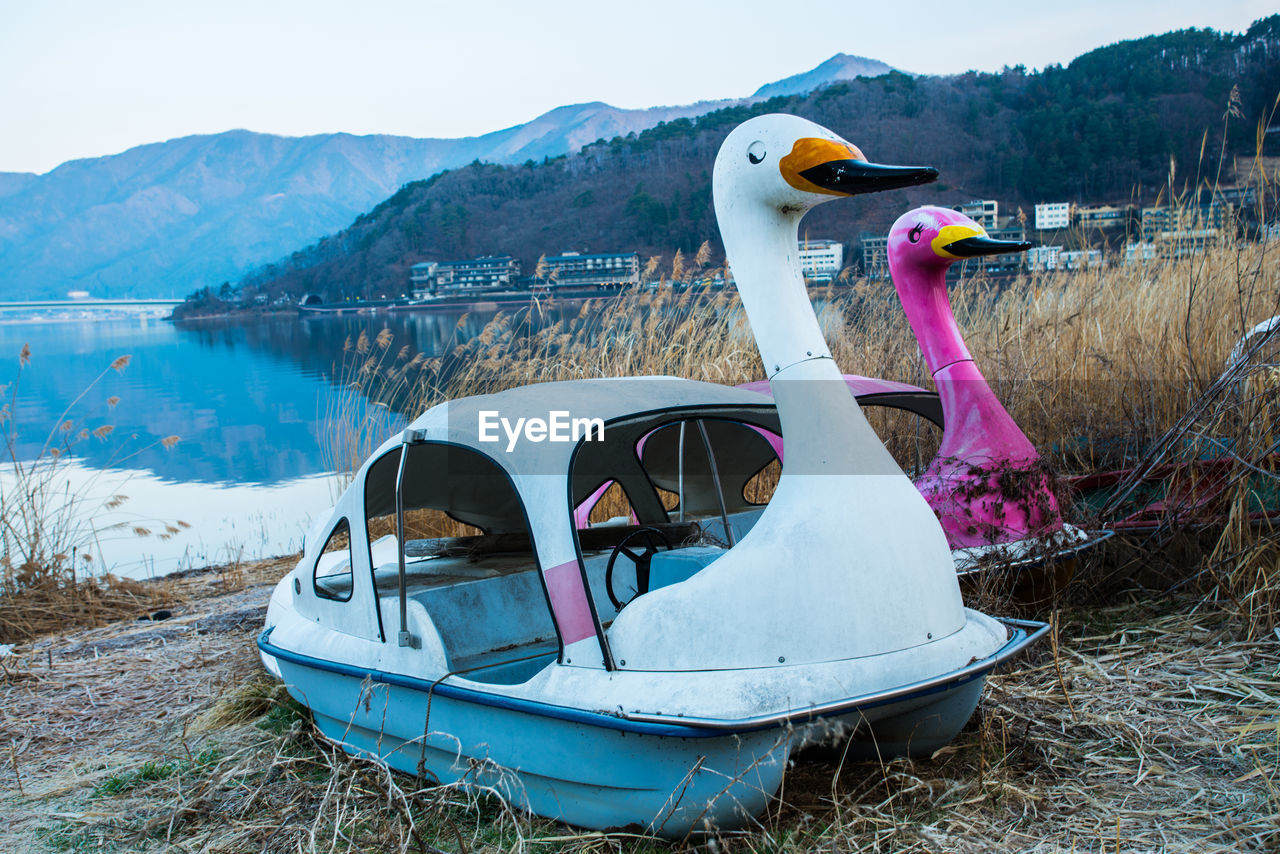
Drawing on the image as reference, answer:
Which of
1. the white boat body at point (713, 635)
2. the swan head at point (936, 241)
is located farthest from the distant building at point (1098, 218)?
the white boat body at point (713, 635)

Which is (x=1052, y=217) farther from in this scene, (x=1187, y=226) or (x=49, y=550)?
(x=49, y=550)

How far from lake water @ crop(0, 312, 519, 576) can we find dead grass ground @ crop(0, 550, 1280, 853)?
3.20 metres

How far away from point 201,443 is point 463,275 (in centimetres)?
2125

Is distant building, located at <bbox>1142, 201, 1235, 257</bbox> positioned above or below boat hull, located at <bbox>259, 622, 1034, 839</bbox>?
above

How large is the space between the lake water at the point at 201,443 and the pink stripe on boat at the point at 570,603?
4.91m

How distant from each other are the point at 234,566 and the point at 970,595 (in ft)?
21.1

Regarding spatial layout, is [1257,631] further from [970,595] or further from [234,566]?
[234,566]

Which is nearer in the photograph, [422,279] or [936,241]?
[936,241]

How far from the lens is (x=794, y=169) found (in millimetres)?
2707

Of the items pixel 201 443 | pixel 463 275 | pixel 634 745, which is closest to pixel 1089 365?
pixel 634 745

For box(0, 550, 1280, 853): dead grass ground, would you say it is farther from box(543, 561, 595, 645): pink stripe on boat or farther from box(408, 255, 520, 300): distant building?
box(408, 255, 520, 300): distant building

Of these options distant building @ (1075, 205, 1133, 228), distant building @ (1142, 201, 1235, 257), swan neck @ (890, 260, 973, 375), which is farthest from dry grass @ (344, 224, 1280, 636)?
swan neck @ (890, 260, 973, 375)

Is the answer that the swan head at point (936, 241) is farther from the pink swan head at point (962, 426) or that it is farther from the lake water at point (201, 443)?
the lake water at point (201, 443)

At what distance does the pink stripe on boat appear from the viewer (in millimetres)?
2514
